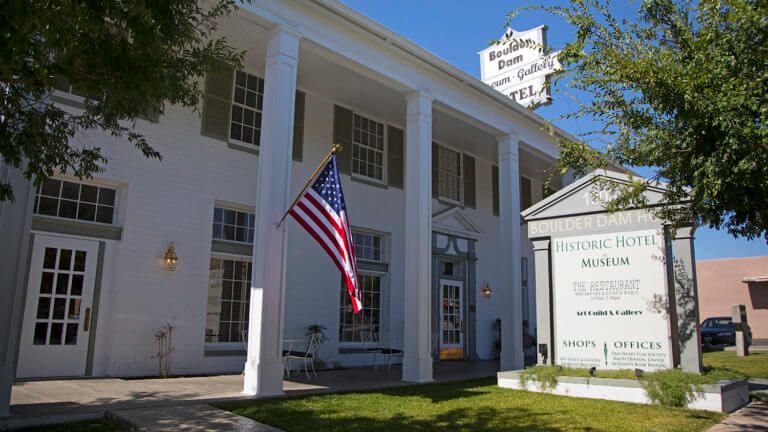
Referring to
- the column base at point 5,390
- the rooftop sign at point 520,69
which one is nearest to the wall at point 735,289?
the rooftop sign at point 520,69

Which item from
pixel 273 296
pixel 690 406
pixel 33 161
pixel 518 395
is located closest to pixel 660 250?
pixel 690 406

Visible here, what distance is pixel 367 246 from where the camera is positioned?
14.2m

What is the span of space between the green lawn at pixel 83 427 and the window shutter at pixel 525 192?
15.7 metres

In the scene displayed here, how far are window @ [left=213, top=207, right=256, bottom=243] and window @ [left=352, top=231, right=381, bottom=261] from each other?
119 inches

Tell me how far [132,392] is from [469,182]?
1185 centimetres

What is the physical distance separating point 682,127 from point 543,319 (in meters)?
4.99

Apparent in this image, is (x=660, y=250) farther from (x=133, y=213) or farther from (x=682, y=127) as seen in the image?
(x=133, y=213)

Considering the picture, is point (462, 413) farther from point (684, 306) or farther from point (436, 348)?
point (436, 348)

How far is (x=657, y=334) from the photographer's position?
841 centimetres

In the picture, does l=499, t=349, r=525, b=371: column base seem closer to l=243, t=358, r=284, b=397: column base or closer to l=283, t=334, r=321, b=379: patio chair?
l=283, t=334, r=321, b=379: patio chair

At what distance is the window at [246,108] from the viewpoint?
11.7m

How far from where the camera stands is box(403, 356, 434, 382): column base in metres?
10.4

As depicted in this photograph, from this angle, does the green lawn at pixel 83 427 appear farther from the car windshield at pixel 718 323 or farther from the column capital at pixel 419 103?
the car windshield at pixel 718 323

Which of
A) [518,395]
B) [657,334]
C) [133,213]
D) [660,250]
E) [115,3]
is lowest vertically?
[518,395]
